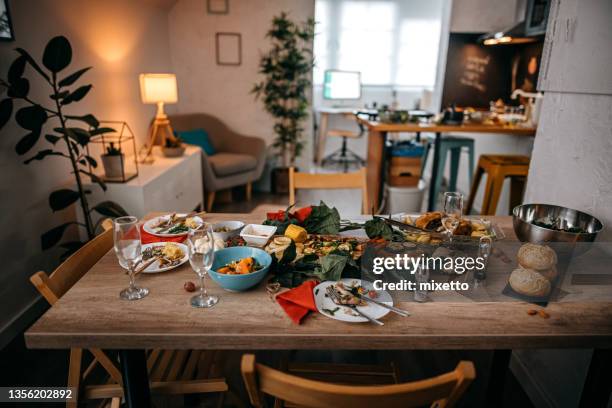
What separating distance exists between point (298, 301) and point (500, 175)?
9.26 feet

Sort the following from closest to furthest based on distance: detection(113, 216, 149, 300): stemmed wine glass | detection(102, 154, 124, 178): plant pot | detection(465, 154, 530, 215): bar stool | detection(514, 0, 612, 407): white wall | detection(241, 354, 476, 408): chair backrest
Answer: detection(241, 354, 476, 408): chair backrest → detection(113, 216, 149, 300): stemmed wine glass → detection(514, 0, 612, 407): white wall → detection(102, 154, 124, 178): plant pot → detection(465, 154, 530, 215): bar stool

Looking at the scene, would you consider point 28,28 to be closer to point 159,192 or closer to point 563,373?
point 159,192

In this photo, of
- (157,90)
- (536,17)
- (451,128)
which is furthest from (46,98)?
(536,17)

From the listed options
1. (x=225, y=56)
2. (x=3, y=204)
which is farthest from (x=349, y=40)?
(x=3, y=204)

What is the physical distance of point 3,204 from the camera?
2215mm

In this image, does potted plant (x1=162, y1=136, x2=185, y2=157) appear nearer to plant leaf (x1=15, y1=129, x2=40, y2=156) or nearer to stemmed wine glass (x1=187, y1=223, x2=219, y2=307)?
plant leaf (x1=15, y1=129, x2=40, y2=156)

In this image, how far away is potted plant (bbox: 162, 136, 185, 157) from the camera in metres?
3.52

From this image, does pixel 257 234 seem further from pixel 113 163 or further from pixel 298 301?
pixel 113 163

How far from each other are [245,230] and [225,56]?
372 centimetres

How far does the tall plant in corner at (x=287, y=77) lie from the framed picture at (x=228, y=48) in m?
0.28

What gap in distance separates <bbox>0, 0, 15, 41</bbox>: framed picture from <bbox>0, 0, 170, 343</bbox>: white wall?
5 cm

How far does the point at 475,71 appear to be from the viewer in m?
4.94

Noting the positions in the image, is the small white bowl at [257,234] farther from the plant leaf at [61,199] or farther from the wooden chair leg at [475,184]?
the wooden chair leg at [475,184]

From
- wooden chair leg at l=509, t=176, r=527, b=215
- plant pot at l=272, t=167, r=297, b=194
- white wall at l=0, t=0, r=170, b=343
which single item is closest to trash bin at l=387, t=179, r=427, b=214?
wooden chair leg at l=509, t=176, r=527, b=215
